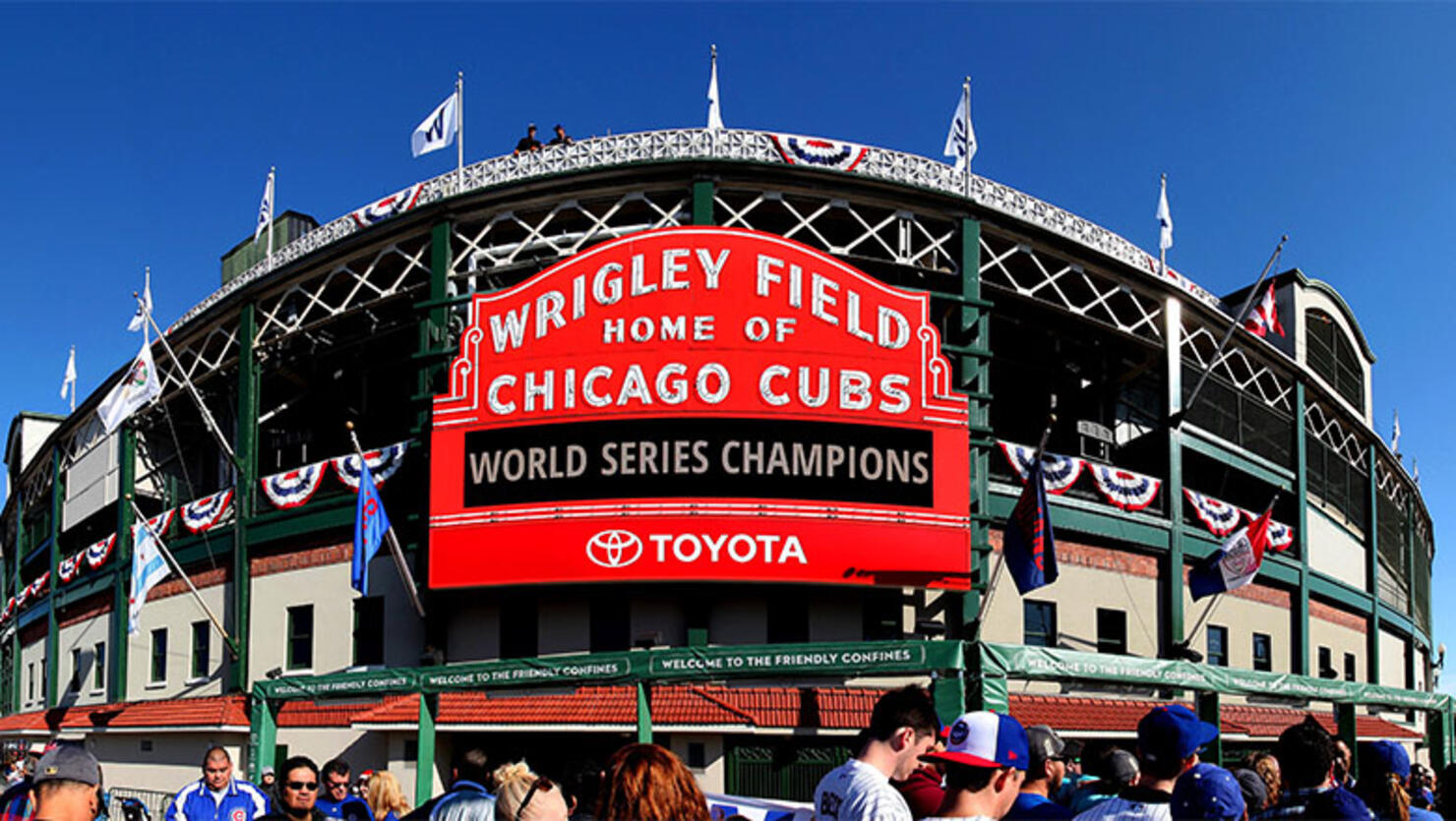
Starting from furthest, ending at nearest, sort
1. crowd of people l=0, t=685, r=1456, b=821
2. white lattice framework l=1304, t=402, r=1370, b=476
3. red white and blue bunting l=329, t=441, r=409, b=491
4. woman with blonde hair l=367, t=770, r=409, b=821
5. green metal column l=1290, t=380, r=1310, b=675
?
white lattice framework l=1304, t=402, r=1370, b=476
green metal column l=1290, t=380, r=1310, b=675
red white and blue bunting l=329, t=441, r=409, b=491
woman with blonde hair l=367, t=770, r=409, b=821
crowd of people l=0, t=685, r=1456, b=821

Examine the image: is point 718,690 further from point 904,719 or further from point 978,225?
point 904,719

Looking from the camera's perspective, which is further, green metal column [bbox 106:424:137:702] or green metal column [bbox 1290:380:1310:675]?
green metal column [bbox 106:424:137:702]

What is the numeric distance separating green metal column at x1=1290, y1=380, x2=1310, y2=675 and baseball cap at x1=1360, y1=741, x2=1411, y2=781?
25.6 meters

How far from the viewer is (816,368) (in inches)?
866

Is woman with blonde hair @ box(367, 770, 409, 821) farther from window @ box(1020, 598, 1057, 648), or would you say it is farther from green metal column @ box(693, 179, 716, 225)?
window @ box(1020, 598, 1057, 648)

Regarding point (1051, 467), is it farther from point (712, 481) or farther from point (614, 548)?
point (614, 548)

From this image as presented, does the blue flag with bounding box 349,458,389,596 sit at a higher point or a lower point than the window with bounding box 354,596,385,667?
higher

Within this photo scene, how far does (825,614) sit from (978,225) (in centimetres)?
808

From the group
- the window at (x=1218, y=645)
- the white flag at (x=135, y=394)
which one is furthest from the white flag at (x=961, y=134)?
the white flag at (x=135, y=394)

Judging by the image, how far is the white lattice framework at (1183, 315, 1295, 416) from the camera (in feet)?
95.3

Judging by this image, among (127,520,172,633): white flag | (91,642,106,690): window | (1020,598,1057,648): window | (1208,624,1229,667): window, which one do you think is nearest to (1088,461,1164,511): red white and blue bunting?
(1020,598,1057,648): window

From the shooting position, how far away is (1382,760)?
586 centimetres

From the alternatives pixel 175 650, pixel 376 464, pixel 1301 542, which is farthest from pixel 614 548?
pixel 1301 542

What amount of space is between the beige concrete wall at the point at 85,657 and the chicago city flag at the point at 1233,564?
2710 centimetres
